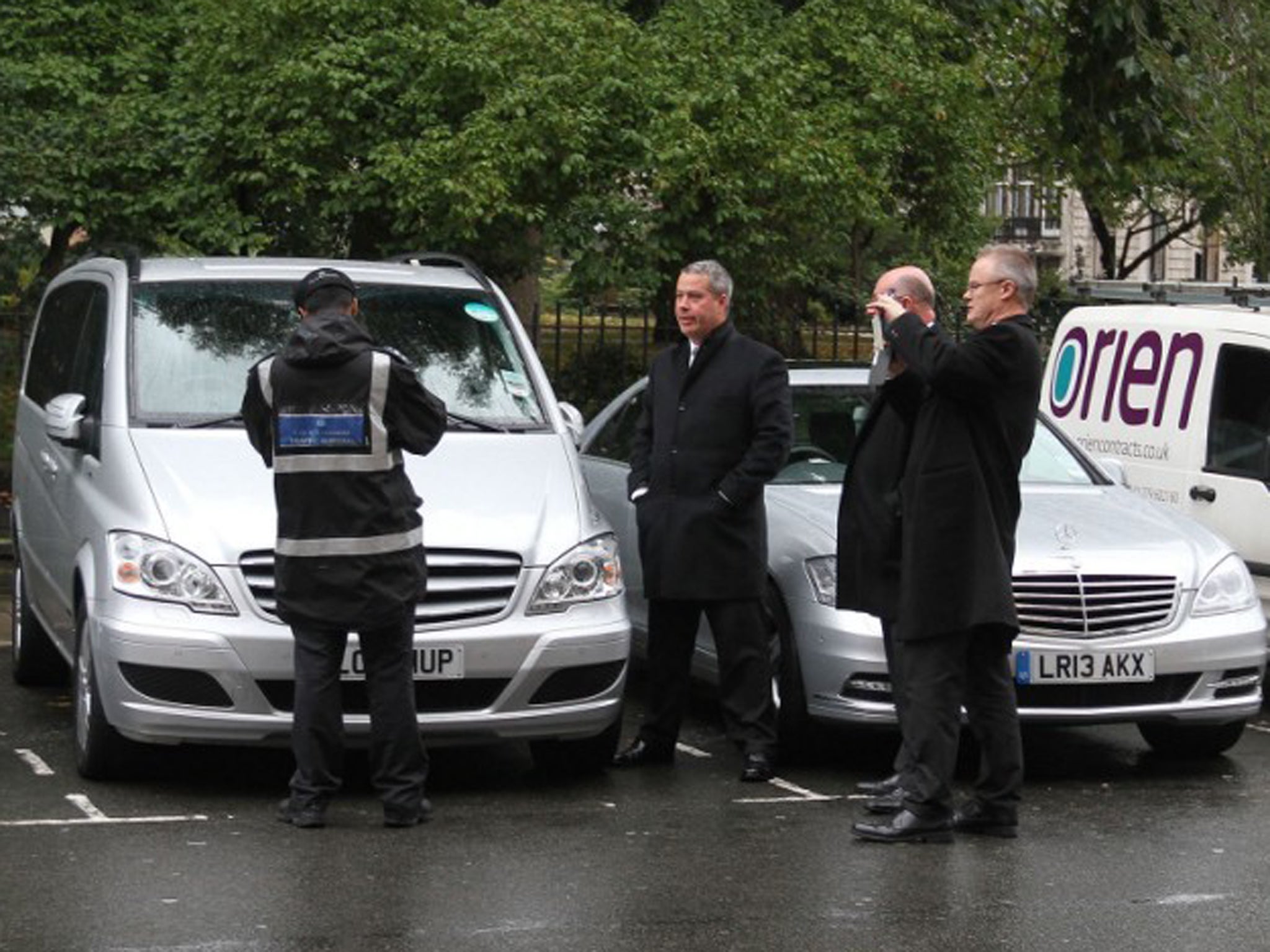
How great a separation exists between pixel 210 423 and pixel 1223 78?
12506 millimetres

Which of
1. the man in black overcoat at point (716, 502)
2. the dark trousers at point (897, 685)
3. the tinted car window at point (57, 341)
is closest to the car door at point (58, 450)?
the tinted car window at point (57, 341)

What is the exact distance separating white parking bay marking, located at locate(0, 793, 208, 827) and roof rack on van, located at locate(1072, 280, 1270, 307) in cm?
604

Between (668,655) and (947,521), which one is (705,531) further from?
(947,521)

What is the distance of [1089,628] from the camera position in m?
9.41

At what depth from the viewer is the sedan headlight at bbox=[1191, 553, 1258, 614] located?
966cm

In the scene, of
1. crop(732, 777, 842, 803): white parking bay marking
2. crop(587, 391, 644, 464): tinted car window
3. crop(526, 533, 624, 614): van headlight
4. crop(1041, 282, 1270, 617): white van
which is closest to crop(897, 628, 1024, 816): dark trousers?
crop(732, 777, 842, 803): white parking bay marking

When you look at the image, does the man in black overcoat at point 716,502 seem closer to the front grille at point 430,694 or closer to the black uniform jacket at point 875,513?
the black uniform jacket at point 875,513

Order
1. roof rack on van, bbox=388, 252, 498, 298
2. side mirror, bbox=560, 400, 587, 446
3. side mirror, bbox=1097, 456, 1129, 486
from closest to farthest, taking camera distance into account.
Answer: side mirror, bbox=560, 400, 587, 446 → roof rack on van, bbox=388, 252, 498, 298 → side mirror, bbox=1097, 456, 1129, 486

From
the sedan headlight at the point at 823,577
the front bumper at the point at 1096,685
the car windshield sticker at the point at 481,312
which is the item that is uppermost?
the car windshield sticker at the point at 481,312

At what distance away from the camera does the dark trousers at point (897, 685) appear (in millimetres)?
8391

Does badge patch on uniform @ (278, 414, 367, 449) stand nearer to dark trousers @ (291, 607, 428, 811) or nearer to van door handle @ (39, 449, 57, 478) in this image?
dark trousers @ (291, 607, 428, 811)

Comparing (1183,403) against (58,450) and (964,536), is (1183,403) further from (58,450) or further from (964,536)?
(58,450)

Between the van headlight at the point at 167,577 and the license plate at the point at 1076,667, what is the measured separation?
9.17 ft

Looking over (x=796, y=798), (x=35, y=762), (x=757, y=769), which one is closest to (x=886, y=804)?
(x=796, y=798)
